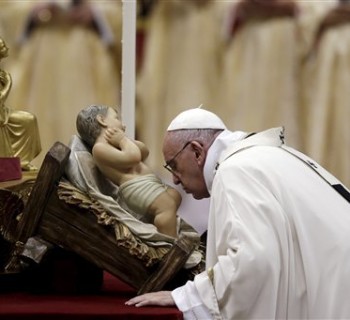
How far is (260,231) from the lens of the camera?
2930 mm

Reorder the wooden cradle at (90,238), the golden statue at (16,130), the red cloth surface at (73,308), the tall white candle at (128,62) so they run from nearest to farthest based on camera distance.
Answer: the red cloth surface at (73,308) < the wooden cradle at (90,238) < the golden statue at (16,130) < the tall white candle at (128,62)

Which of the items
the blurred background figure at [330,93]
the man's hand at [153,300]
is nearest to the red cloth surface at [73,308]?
the man's hand at [153,300]

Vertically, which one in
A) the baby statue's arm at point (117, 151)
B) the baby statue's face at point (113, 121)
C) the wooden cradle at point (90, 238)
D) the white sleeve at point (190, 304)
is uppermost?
the baby statue's face at point (113, 121)

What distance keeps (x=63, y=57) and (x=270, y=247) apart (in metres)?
3.06

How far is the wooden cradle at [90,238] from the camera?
3.02 metres

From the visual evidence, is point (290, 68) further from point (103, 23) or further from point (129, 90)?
point (129, 90)

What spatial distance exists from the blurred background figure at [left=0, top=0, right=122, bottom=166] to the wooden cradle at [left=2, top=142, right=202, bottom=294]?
103 inches

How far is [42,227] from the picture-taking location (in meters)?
3.05

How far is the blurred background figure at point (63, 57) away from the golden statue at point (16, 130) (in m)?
2.14

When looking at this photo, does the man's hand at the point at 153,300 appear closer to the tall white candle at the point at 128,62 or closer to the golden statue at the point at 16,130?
the golden statue at the point at 16,130

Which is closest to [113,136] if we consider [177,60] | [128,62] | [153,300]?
[153,300]

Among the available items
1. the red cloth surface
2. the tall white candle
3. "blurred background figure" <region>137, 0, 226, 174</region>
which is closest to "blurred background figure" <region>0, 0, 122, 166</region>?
"blurred background figure" <region>137, 0, 226, 174</region>

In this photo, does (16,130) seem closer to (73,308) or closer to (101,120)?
(101,120)

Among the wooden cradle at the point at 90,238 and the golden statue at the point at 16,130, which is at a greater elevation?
the golden statue at the point at 16,130
